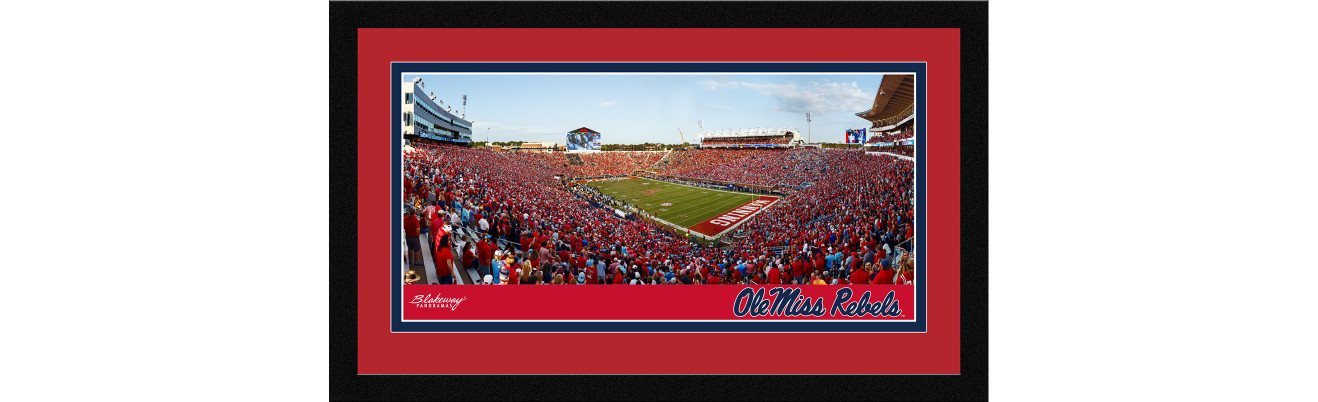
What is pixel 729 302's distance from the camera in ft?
16.9

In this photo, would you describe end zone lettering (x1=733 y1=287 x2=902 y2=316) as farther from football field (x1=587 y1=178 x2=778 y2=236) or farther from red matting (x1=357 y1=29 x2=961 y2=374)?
football field (x1=587 y1=178 x2=778 y2=236)

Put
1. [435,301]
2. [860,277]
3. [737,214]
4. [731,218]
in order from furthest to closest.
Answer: [737,214]
[731,218]
[860,277]
[435,301]

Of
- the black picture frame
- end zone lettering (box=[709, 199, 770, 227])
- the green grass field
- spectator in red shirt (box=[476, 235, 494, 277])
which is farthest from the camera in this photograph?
the green grass field

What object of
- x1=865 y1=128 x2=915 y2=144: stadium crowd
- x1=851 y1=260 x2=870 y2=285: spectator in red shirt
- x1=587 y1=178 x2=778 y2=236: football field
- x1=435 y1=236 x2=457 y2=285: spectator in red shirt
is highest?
x1=865 y1=128 x2=915 y2=144: stadium crowd

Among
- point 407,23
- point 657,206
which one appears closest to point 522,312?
point 407,23

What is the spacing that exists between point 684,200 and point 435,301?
24.1m

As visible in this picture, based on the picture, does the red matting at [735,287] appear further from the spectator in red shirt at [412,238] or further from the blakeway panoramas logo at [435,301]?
the blakeway panoramas logo at [435,301]

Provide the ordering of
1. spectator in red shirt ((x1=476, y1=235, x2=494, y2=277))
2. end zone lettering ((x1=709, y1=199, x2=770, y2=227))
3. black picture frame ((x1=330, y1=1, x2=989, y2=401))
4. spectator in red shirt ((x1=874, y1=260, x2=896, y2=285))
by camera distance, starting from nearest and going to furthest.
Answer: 1. black picture frame ((x1=330, y1=1, x2=989, y2=401))
2. spectator in red shirt ((x1=874, y1=260, x2=896, y2=285))
3. spectator in red shirt ((x1=476, y1=235, x2=494, y2=277))
4. end zone lettering ((x1=709, y1=199, x2=770, y2=227))

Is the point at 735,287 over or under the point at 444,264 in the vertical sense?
under

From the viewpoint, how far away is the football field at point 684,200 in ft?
75.2

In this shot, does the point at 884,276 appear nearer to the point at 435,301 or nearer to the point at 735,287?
the point at 735,287

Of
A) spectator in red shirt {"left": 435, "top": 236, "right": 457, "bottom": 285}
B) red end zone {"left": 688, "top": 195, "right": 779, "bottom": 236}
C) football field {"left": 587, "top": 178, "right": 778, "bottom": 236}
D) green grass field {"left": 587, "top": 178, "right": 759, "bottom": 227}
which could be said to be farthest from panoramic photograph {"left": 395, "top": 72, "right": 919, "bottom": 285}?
green grass field {"left": 587, "top": 178, "right": 759, "bottom": 227}

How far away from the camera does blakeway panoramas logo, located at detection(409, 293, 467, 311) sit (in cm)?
512

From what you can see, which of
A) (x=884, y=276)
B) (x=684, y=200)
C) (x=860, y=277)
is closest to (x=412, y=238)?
(x=860, y=277)
